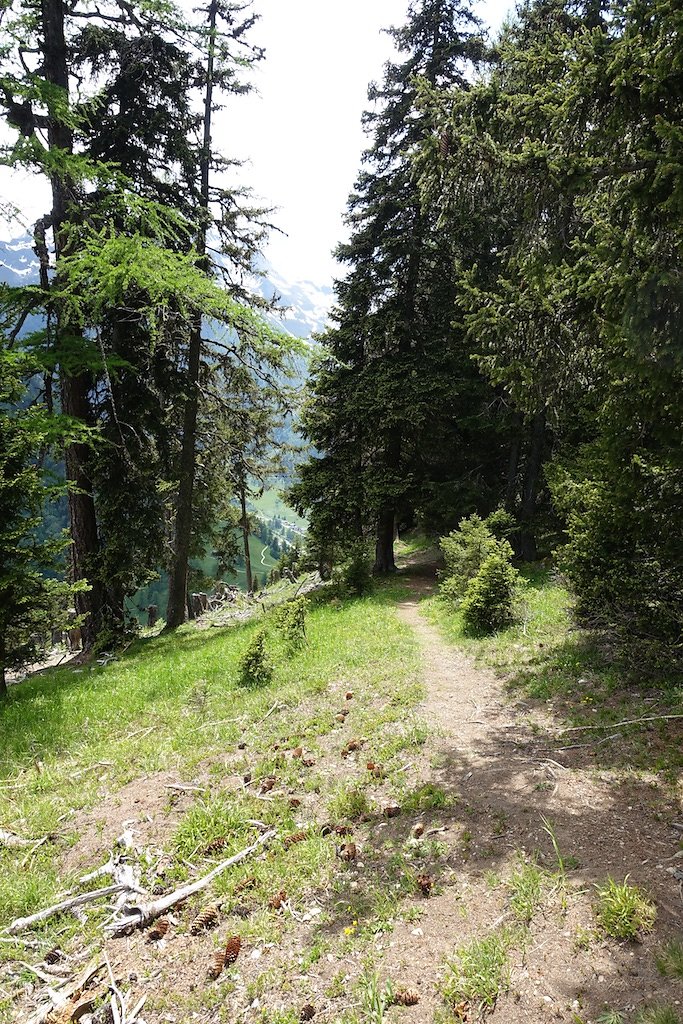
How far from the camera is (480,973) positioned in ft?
10.2

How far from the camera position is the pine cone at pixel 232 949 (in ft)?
11.8

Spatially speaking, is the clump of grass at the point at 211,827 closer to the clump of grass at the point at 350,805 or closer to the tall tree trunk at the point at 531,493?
the clump of grass at the point at 350,805

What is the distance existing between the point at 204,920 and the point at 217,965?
0.44m

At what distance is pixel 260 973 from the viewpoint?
3.47 m

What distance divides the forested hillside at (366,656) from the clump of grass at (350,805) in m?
0.03

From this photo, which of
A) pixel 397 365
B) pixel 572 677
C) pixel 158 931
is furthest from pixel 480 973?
pixel 397 365

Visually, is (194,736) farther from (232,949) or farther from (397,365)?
(397,365)

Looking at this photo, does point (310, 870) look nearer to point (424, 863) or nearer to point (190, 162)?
point (424, 863)

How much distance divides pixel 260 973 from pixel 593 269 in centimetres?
776

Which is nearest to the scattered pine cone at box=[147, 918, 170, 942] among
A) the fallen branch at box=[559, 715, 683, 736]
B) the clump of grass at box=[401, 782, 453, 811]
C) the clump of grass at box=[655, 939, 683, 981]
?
the clump of grass at box=[401, 782, 453, 811]

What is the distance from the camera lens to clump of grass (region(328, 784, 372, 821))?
5113 millimetres

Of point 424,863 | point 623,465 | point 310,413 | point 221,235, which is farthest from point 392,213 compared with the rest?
point 424,863

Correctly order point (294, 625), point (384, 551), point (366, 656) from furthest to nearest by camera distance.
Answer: point (384, 551) < point (294, 625) < point (366, 656)

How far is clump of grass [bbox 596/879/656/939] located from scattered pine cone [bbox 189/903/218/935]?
2698 mm
